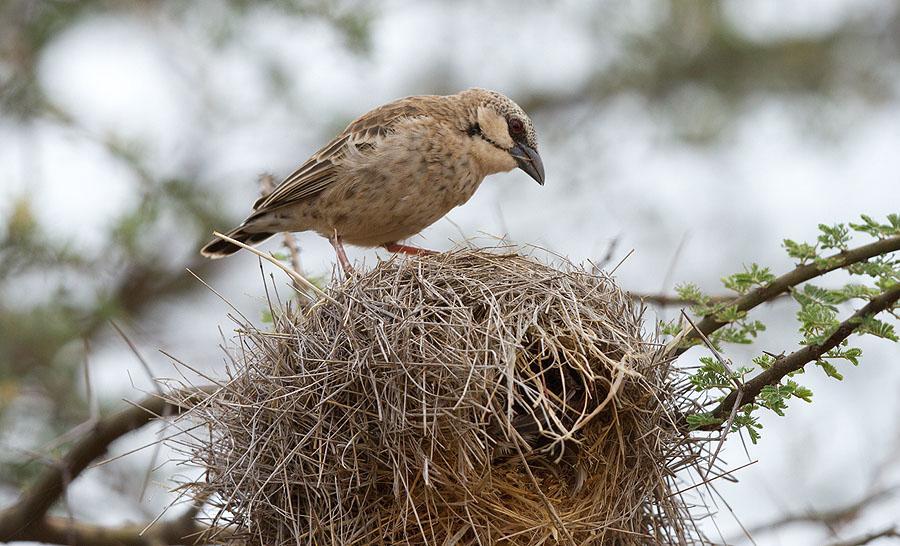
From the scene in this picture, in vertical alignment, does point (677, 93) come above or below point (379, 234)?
above

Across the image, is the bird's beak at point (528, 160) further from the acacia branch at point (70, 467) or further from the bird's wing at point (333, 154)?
the acacia branch at point (70, 467)

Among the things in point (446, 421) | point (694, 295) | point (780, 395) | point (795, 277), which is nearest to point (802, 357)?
point (780, 395)

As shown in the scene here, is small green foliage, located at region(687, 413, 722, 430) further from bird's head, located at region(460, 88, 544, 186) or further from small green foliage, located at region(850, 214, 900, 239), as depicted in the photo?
bird's head, located at region(460, 88, 544, 186)

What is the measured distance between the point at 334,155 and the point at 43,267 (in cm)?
181

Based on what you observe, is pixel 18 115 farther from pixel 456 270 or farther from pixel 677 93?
pixel 677 93

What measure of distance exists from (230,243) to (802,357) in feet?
9.49

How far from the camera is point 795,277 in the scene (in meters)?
3.07

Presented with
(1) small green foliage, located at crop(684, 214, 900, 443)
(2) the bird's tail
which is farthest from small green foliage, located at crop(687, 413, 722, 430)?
(2) the bird's tail

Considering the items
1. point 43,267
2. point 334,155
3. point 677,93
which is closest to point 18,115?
point 43,267

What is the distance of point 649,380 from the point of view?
302cm

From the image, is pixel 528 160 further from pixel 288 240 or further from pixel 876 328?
pixel 876 328

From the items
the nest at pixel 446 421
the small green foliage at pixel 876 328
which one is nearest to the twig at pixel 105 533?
the nest at pixel 446 421

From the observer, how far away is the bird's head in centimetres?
473

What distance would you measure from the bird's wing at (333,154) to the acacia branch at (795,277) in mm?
1859
